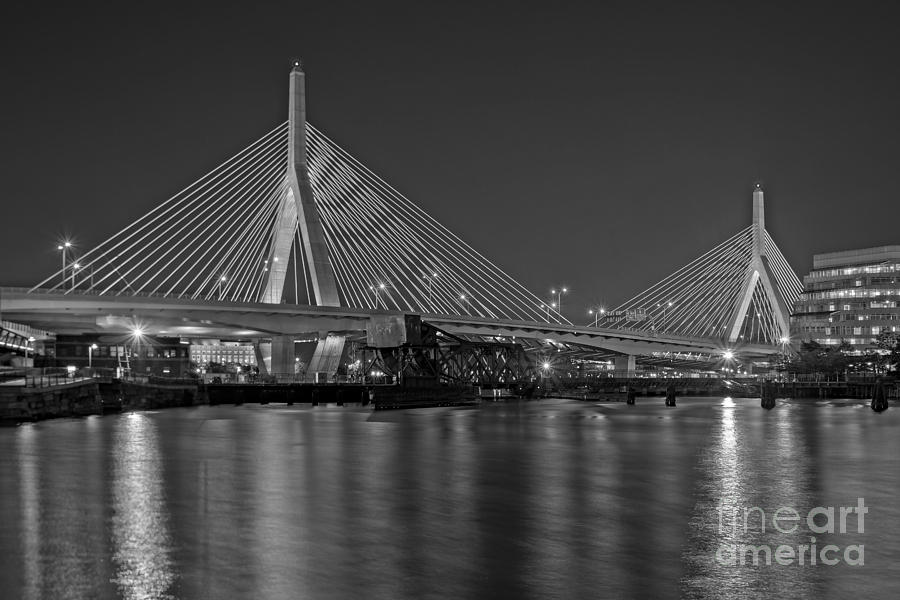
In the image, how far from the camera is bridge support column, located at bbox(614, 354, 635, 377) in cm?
11061

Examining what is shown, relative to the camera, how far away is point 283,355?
86938mm

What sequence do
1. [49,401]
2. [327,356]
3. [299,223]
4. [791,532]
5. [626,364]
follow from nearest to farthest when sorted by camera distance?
[791,532]
[49,401]
[299,223]
[327,356]
[626,364]

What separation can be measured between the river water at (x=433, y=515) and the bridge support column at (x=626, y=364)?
70.2 meters

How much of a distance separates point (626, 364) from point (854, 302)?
37.5m

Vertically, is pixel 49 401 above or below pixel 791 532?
above

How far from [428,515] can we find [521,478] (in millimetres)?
6846

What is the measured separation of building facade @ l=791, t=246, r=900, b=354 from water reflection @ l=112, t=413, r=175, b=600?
117 m

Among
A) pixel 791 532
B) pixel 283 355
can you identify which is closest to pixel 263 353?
pixel 283 355

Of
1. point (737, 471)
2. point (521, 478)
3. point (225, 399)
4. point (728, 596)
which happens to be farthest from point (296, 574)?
point (225, 399)

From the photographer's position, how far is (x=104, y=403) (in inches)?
2308

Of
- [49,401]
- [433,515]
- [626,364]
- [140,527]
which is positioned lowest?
[433,515]

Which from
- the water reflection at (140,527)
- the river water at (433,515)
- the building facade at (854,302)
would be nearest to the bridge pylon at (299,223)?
the river water at (433,515)

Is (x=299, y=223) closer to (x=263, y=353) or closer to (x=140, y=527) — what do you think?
(x=263, y=353)

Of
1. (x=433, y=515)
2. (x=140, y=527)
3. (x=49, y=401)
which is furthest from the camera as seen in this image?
(x=49, y=401)
